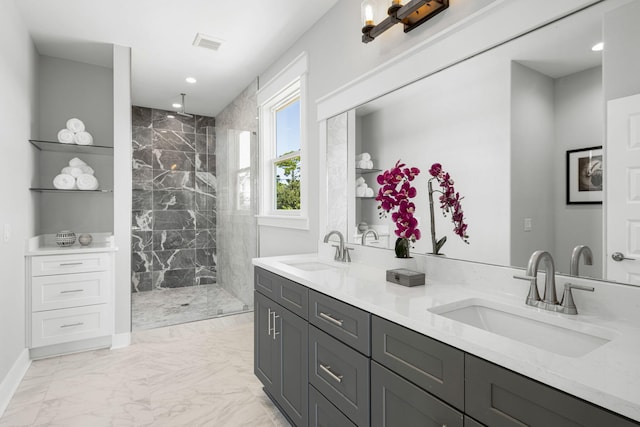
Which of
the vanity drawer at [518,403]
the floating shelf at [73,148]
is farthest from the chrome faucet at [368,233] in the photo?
the floating shelf at [73,148]

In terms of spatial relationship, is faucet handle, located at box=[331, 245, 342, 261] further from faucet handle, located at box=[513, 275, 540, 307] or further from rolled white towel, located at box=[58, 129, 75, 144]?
rolled white towel, located at box=[58, 129, 75, 144]

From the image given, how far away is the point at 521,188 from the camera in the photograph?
1345 millimetres

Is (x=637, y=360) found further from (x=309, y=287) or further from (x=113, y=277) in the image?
(x=113, y=277)

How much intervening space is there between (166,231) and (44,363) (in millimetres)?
2342

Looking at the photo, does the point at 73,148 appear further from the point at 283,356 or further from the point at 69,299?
the point at 283,356

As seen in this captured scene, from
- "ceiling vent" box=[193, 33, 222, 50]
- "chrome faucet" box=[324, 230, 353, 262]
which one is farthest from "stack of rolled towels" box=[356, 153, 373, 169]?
"ceiling vent" box=[193, 33, 222, 50]

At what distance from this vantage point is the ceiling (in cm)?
257

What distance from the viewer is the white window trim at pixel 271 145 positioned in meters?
2.93

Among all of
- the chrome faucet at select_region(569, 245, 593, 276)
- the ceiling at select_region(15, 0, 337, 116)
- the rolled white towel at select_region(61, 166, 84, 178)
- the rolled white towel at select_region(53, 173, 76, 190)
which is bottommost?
the chrome faucet at select_region(569, 245, 593, 276)

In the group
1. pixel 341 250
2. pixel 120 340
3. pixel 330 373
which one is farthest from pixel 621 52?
pixel 120 340

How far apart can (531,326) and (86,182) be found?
352cm

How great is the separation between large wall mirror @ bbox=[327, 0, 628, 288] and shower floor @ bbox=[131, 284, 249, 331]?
9.41ft

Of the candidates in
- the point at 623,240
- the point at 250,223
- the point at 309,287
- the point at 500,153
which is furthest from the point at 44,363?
the point at 623,240

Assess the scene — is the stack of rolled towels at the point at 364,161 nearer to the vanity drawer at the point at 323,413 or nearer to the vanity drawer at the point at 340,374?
the vanity drawer at the point at 340,374
